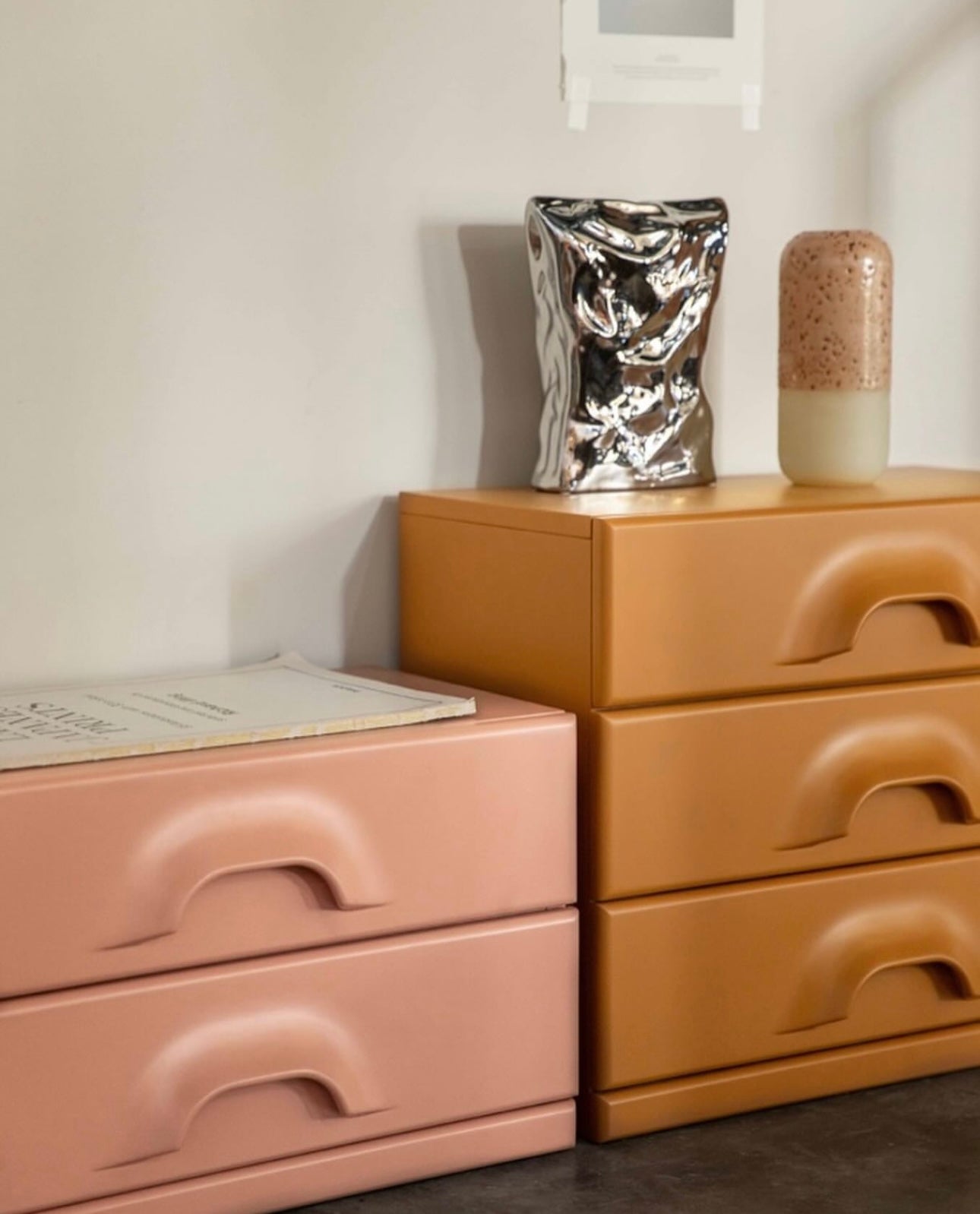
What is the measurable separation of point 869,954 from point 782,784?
0.19 m

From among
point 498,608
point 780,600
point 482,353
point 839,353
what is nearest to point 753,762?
point 780,600

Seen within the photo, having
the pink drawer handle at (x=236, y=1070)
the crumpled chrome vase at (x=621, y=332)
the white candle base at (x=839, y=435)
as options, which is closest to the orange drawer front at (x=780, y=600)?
the white candle base at (x=839, y=435)

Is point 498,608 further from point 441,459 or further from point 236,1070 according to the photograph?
point 236,1070

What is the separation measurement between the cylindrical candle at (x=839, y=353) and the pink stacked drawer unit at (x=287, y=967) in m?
0.42

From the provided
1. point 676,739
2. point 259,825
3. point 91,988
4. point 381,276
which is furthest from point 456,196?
point 91,988

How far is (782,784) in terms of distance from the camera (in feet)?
4.79

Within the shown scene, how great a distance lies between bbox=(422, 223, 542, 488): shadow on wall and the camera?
5.53 ft

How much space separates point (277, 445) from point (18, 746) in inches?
19.1

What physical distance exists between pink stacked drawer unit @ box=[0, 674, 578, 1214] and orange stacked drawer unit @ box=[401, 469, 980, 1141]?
56 mm

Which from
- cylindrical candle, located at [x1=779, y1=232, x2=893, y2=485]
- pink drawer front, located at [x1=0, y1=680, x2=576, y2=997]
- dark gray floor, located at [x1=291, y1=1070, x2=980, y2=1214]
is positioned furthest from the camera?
cylindrical candle, located at [x1=779, y1=232, x2=893, y2=485]

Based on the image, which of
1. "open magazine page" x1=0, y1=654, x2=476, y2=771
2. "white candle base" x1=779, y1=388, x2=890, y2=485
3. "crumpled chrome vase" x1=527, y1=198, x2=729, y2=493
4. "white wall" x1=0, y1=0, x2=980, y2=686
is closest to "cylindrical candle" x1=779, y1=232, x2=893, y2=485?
"white candle base" x1=779, y1=388, x2=890, y2=485

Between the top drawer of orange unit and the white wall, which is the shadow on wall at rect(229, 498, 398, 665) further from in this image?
the top drawer of orange unit

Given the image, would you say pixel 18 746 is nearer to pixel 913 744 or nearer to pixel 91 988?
pixel 91 988

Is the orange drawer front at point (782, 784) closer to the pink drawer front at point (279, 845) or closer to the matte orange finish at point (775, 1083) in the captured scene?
the pink drawer front at point (279, 845)
